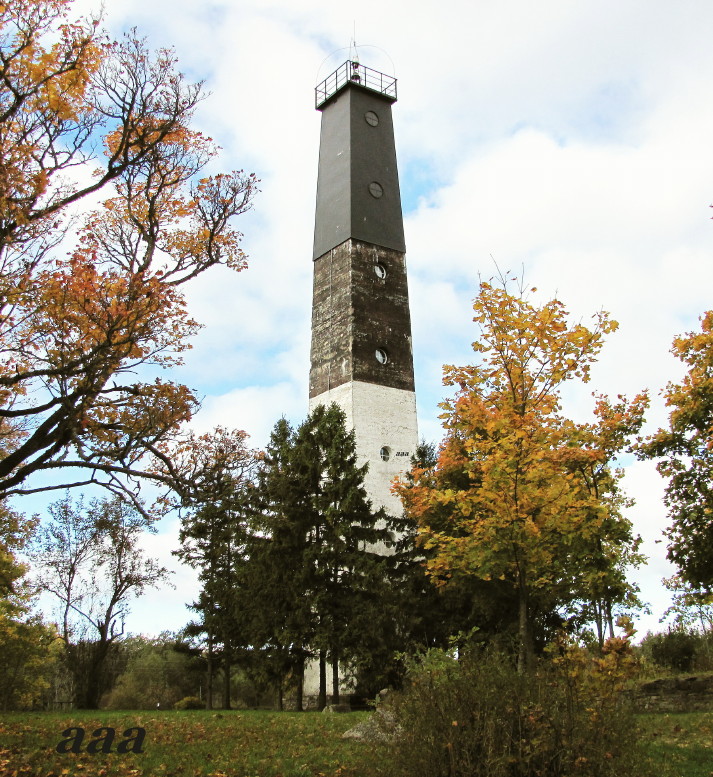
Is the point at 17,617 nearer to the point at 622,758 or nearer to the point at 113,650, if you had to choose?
the point at 113,650

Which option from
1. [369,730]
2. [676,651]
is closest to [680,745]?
[369,730]

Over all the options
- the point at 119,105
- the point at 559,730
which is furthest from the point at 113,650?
the point at 559,730

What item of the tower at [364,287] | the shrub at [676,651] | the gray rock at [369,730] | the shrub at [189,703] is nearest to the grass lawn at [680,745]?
the gray rock at [369,730]

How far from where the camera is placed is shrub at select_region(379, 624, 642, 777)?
6086 mm

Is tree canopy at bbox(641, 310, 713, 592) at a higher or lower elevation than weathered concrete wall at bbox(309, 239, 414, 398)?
lower

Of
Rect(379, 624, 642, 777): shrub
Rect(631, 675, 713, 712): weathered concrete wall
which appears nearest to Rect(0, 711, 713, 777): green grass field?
Rect(379, 624, 642, 777): shrub

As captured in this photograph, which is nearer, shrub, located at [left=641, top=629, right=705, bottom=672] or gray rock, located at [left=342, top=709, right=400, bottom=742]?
gray rock, located at [left=342, top=709, right=400, bottom=742]

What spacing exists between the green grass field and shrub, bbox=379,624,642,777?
56 cm

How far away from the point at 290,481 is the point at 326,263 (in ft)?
41.6

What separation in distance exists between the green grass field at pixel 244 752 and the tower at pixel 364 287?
48.0ft

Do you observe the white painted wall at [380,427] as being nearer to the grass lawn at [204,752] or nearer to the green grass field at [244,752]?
the grass lawn at [204,752]

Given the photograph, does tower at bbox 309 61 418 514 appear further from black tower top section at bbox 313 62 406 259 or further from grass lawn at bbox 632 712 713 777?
grass lawn at bbox 632 712 713 777

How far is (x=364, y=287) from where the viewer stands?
30.8m

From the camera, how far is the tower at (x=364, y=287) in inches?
1136
